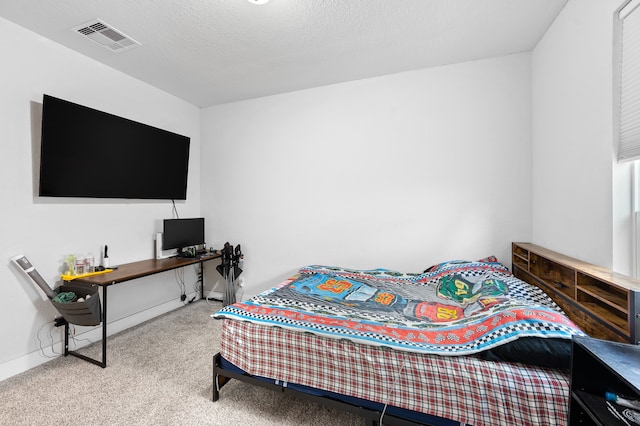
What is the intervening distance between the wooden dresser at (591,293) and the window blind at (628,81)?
66 centimetres

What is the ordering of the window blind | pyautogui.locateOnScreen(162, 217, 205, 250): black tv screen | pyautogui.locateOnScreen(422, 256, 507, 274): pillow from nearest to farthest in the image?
the window blind, pyautogui.locateOnScreen(422, 256, 507, 274): pillow, pyautogui.locateOnScreen(162, 217, 205, 250): black tv screen

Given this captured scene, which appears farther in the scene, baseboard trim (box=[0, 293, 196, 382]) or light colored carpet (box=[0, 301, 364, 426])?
baseboard trim (box=[0, 293, 196, 382])

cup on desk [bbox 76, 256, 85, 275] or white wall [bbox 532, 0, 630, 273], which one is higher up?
white wall [bbox 532, 0, 630, 273]

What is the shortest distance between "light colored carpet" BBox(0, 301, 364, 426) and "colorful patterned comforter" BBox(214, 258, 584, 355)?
1.95ft

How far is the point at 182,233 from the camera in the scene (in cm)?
346

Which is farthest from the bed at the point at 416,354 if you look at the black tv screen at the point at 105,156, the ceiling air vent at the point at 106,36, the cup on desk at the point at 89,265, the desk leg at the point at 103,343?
the ceiling air vent at the point at 106,36

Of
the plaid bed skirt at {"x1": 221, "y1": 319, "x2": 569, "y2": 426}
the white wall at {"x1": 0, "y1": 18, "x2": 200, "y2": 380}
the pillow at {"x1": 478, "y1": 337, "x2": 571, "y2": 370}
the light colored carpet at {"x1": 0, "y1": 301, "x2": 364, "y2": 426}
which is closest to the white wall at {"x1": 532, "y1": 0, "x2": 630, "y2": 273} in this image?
the pillow at {"x1": 478, "y1": 337, "x2": 571, "y2": 370}

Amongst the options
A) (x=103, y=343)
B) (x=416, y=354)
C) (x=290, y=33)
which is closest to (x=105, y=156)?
(x=103, y=343)

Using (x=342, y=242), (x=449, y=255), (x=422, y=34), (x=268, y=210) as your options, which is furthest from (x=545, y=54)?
(x=268, y=210)

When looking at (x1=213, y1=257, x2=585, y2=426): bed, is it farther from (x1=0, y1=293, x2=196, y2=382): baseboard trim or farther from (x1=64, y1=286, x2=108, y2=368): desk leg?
(x1=0, y1=293, x2=196, y2=382): baseboard trim

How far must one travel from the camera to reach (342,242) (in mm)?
3262

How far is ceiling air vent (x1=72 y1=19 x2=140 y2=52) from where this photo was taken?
2180 mm

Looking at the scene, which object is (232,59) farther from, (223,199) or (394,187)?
(394,187)

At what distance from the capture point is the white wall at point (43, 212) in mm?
2145
